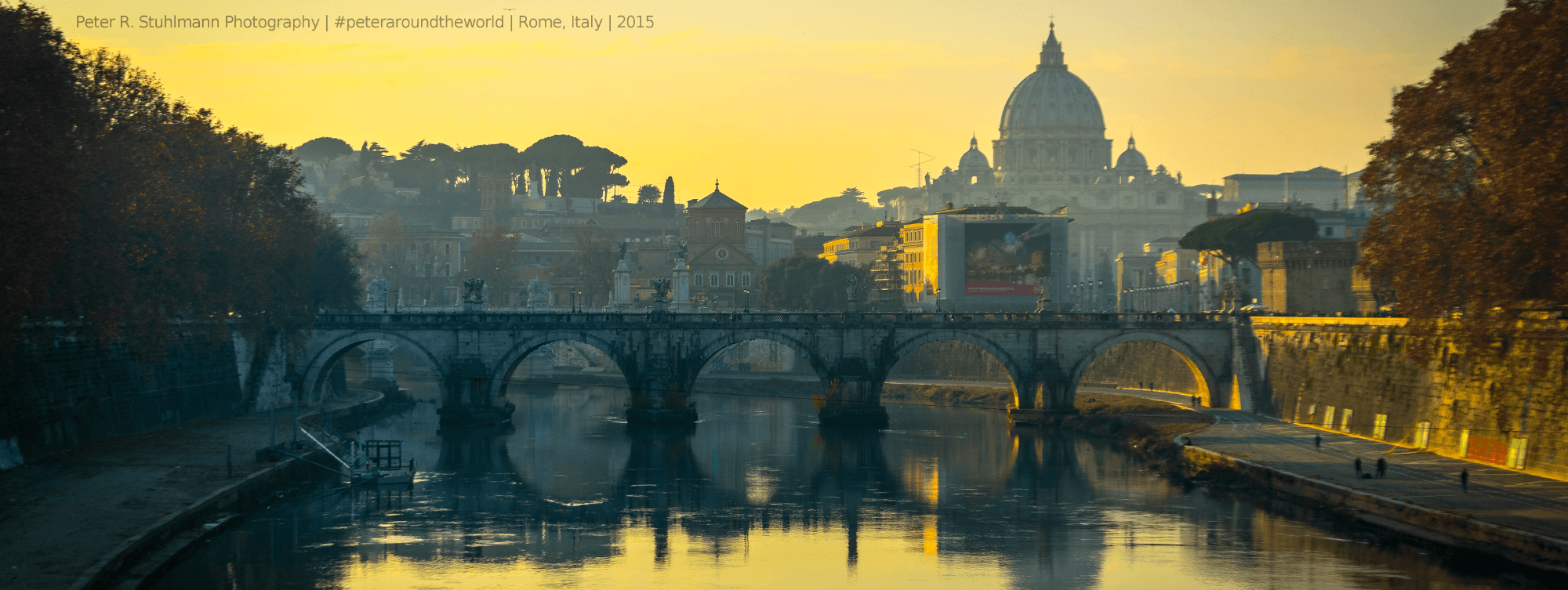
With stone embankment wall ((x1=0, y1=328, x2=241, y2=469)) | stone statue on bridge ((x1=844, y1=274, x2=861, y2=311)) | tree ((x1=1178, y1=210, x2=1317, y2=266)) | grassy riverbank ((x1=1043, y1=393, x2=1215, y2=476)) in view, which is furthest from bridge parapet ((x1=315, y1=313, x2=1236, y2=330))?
stone statue on bridge ((x1=844, y1=274, x2=861, y2=311))

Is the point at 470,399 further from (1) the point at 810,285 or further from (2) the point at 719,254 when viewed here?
(2) the point at 719,254

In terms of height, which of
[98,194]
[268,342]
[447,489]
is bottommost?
[447,489]

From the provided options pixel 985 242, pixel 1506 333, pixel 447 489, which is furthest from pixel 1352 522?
pixel 985 242

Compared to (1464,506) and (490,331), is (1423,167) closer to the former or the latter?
(1464,506)

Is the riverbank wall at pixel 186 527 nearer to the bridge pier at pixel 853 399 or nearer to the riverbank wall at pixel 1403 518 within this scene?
the bridge pier at pixel 853 399

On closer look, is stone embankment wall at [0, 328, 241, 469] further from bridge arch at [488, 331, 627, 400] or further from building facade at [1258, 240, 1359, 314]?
building facade at [1258, 240, 1359, 314]

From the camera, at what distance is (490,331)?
207 feet

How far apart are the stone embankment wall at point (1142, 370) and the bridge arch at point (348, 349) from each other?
99.7ft

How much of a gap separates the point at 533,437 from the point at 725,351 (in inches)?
1251

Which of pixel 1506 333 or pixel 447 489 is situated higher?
pixel 1506 333

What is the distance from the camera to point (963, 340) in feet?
206

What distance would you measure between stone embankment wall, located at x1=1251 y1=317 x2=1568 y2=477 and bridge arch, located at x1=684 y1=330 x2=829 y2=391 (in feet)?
60.1

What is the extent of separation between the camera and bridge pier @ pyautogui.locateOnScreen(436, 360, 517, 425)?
6219cm

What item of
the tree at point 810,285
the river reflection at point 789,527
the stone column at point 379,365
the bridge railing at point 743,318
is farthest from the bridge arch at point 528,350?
the tree at point 810,285
